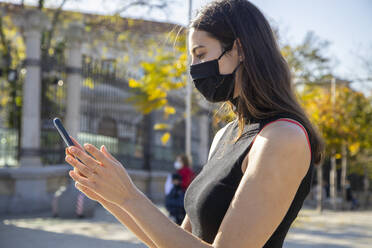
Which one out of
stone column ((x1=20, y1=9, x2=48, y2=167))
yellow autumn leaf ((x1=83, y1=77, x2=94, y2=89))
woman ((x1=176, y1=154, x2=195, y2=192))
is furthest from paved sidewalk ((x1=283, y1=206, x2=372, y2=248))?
yellow autumn leaf ((x1=83, y1=77, x2=94, y2=89))

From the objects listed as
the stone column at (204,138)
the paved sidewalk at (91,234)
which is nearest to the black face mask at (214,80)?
the paved sidewalk at (91,234)

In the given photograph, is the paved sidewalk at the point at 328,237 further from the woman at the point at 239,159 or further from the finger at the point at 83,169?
the finger at the point at 83,169

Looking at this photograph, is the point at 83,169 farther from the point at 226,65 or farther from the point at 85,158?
the point at 226,65

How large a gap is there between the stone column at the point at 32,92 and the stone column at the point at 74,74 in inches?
38.4

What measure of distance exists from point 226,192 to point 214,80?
502 millimetres

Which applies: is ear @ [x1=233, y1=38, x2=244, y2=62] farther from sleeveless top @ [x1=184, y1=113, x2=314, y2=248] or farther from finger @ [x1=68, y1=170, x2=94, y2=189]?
finger @ [x1=68, y1=170, x2=94, y2=189]

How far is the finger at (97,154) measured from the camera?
139cm

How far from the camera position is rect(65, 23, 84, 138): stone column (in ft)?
40.0

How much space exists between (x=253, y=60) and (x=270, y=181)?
48 centimetres

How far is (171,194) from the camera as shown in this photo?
9188mm

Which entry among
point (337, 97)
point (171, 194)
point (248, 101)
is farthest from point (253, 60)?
point (337, 97)

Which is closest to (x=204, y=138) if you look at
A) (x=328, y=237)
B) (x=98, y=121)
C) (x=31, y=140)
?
(x=98, y=121)

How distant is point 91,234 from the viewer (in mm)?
A: 8406

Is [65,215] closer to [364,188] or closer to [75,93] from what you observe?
[75,93]
